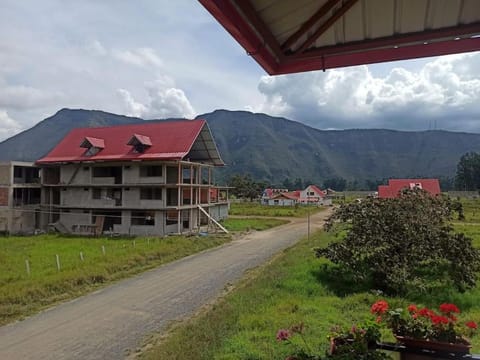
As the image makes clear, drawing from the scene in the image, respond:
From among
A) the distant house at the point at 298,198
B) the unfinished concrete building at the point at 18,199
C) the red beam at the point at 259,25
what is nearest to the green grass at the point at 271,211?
the distant house at the point at 298,198

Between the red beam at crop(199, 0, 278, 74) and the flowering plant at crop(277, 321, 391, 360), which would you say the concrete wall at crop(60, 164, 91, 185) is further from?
the red beam at crop(199, 0, 278, 74)

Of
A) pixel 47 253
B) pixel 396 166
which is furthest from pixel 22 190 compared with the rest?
pixel 396 166

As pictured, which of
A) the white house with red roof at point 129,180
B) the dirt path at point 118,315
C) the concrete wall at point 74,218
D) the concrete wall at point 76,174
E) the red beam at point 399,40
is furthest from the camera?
the concrete wall at point 76,174

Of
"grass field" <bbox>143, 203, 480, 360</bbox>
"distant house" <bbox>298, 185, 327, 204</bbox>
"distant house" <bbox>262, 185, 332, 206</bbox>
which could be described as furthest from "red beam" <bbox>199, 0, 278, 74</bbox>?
"distant house" <bbox>298, 185, 327, 204</bbox>

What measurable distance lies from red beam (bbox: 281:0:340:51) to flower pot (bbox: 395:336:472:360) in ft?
8.96

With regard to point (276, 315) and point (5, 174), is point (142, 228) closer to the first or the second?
point (5, 174)

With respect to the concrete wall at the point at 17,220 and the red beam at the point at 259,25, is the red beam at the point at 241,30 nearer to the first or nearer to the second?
the red beam at the point at 259,25

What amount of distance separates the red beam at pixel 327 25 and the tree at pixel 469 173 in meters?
99.9

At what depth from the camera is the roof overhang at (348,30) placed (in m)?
2.68

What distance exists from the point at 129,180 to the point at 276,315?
21.3 m

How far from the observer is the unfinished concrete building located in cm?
2888

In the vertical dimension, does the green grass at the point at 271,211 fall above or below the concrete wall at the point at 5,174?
below

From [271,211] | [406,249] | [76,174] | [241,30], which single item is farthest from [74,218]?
[271,211]

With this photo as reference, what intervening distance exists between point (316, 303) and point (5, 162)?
2825 centimetres
